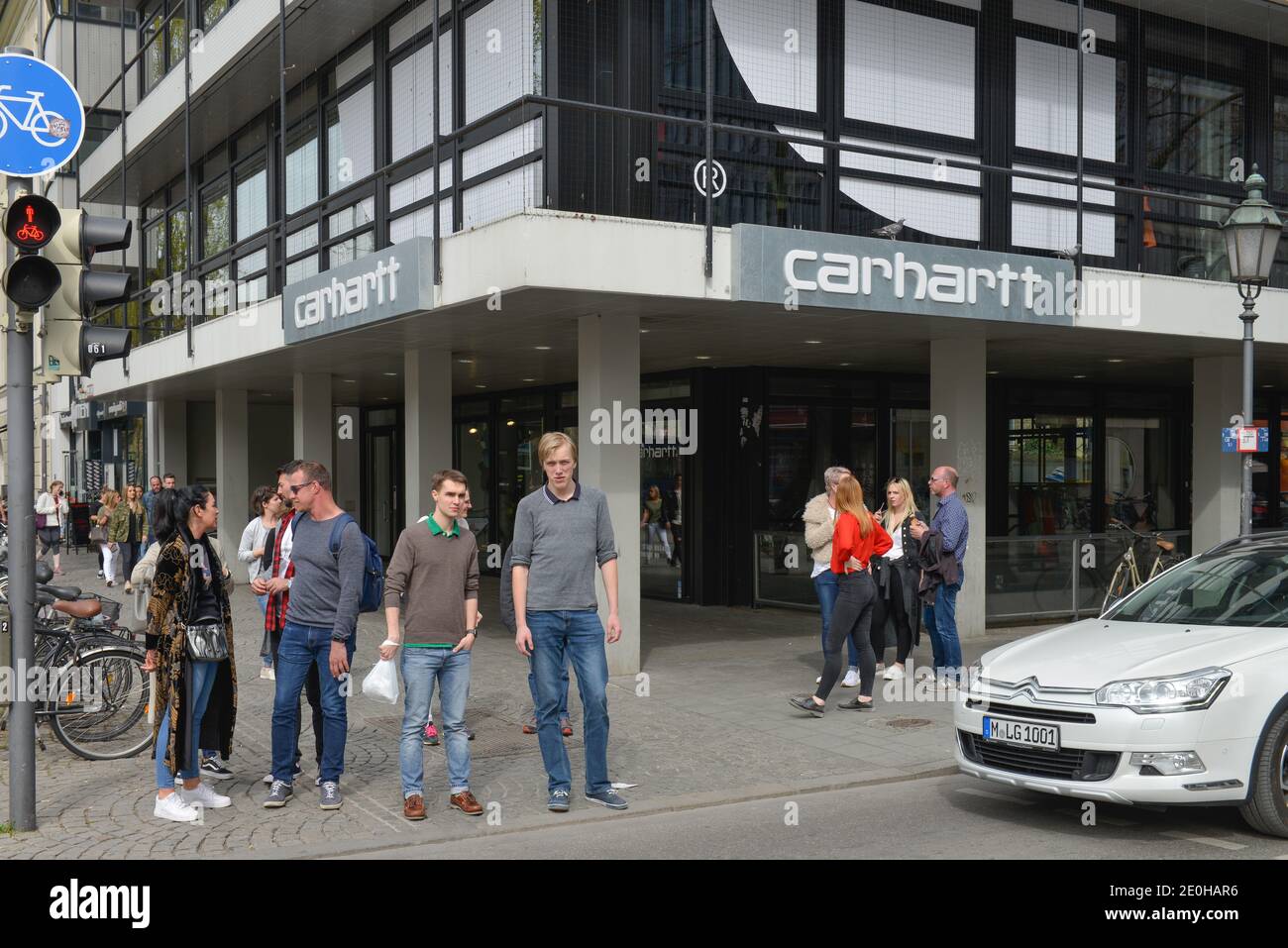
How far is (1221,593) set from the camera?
689 cm

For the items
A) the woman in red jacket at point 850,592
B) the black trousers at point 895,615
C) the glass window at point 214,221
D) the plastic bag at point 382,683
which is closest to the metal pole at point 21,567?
the plastic bag at point 382,683

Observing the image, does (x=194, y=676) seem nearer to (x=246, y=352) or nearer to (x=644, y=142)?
(x=644, y=142)

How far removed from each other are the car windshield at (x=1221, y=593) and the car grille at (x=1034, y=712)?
1.24 m

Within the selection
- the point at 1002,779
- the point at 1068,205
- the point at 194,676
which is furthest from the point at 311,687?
the point at 1068,205

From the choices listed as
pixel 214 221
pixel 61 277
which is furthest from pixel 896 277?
pixel 214 221

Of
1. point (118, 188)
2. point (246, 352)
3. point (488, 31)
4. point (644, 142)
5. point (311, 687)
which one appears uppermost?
point (118, 188)

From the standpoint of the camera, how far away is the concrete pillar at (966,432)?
14.2 meters

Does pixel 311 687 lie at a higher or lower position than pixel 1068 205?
lower

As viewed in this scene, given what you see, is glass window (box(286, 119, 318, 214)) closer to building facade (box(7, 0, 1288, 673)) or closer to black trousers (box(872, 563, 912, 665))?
building facade (box(7, 0, 1288, 673))

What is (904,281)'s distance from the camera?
11.4 m

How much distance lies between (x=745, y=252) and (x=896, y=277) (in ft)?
5.78

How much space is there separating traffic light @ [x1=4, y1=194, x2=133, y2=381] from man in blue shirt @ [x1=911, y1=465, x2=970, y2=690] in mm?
6559

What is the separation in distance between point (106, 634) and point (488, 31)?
688cm

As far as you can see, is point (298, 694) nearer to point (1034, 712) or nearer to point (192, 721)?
point (192, 721)
